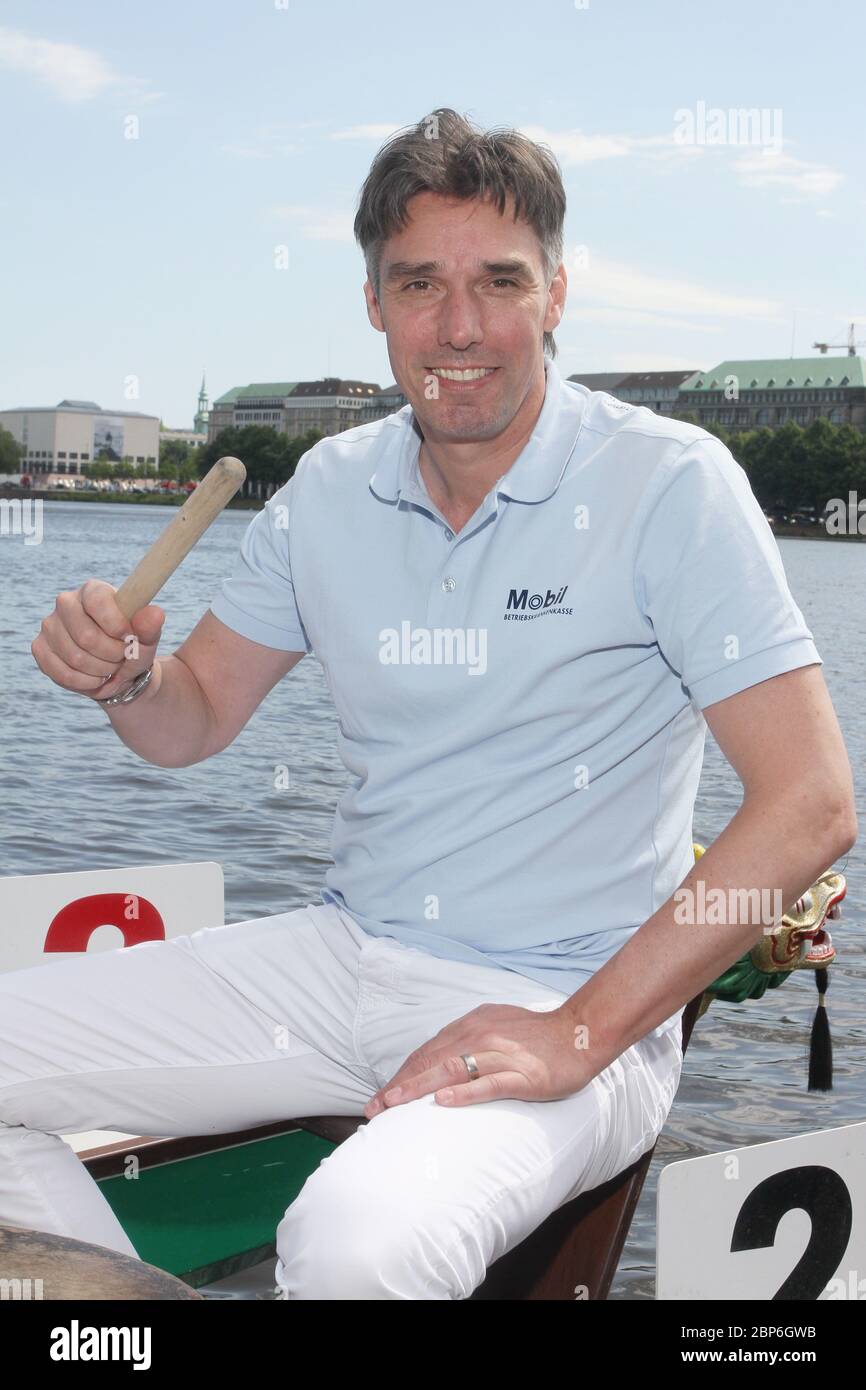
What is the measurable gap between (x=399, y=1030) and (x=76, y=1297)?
2.15 feet

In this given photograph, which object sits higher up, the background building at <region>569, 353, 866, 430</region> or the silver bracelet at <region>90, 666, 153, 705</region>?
the background building at <region>569, 353, 866, 430</region>

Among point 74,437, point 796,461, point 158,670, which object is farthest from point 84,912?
point 74,437

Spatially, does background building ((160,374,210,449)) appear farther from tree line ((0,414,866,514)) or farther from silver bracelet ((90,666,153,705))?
→ silver bracelet ((90,666,153,705))

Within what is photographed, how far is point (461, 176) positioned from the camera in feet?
6.70

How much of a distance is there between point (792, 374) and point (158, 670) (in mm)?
112445

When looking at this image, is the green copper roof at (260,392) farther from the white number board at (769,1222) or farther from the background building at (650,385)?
the white number board at (769,1222)

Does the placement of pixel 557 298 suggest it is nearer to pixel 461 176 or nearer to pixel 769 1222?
pixel 461 176

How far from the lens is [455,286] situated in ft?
6.83

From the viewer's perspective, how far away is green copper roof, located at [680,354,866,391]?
108m

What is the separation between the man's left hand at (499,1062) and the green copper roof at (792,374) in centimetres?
10645

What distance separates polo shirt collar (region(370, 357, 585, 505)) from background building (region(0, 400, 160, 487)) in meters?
120

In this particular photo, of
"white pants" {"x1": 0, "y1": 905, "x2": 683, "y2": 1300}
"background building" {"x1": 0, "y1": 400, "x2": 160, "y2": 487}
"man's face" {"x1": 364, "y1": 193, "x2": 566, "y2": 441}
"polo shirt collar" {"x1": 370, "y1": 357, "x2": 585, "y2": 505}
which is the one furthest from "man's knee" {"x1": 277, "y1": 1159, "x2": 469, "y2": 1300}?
"background building" {"x1": 0, "y1": 400, "x2": 160, "y2": 487}

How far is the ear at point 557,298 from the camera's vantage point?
7.23ft
